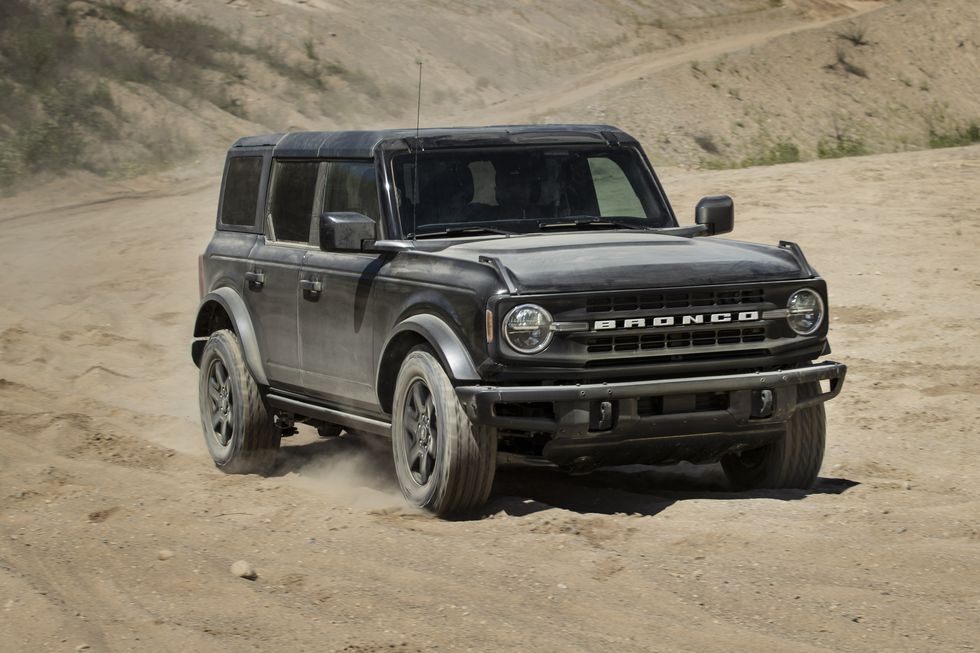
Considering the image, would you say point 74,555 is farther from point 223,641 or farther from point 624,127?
point 624,127

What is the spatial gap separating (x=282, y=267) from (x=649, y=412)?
260 cm

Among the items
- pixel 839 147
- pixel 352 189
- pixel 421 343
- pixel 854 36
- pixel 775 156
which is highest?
pixel 854 36

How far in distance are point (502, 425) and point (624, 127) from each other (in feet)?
85.1

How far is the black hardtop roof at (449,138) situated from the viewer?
7805mm

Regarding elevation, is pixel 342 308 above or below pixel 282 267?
below

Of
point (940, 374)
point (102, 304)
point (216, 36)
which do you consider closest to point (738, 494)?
point (940, 374)

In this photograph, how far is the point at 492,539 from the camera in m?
6.44

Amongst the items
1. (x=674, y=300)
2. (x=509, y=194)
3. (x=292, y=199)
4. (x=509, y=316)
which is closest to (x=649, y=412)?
(x=674, y=300)

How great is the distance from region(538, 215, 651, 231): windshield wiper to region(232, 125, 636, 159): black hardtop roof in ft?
1.47

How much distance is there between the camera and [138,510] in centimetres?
718

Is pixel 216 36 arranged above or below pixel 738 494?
above

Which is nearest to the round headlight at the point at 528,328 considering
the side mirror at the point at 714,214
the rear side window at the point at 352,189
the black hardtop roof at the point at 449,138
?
the rear side window at the point at 352,189

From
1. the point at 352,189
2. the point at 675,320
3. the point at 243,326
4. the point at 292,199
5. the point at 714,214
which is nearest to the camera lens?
the point at 675,320

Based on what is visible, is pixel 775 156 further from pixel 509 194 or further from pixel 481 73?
pixel 509 194
